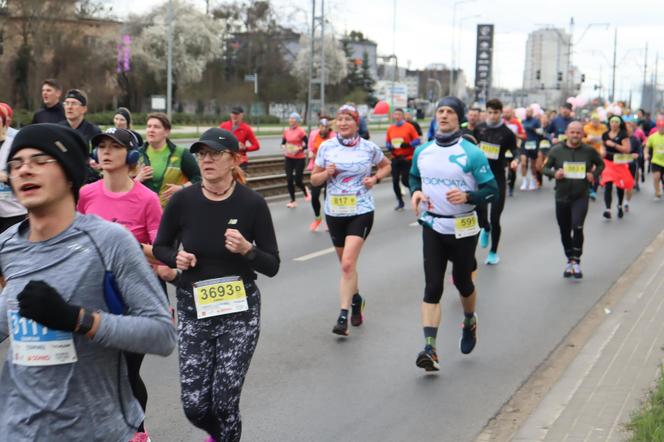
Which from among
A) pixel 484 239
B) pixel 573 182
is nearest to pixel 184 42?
pixel 484 239

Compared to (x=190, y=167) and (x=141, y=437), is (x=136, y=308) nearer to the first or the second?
(x=141, y=437)

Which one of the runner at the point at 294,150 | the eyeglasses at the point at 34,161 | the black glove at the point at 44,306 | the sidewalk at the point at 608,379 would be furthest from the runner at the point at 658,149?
the black glove at the point at 44,306

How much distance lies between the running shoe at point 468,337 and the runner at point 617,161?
1084 cm

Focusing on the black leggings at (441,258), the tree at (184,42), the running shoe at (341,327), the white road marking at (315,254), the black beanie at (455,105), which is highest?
the tree at (184,42)

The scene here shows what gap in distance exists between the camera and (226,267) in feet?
16.6

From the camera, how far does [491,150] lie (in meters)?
12.4

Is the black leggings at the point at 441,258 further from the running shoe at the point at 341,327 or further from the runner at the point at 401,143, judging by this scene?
the runner at the point at 401,143

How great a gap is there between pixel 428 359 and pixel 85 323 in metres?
4.66

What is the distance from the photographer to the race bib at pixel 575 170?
1153 cm

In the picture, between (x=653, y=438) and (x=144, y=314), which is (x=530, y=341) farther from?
(x=144, y=314)

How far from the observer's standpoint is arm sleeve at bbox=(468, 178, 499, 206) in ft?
23.7

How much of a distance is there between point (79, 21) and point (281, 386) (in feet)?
158

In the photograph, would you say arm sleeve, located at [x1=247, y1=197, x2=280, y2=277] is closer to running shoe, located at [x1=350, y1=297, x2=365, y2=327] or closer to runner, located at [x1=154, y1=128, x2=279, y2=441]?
runner, located at [x1=154, y1=128, x2=279, y2=441]

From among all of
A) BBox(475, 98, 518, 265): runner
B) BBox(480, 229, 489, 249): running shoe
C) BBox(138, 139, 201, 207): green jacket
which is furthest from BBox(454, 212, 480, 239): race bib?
BBox(480, 229, 489, 249): running shoe
